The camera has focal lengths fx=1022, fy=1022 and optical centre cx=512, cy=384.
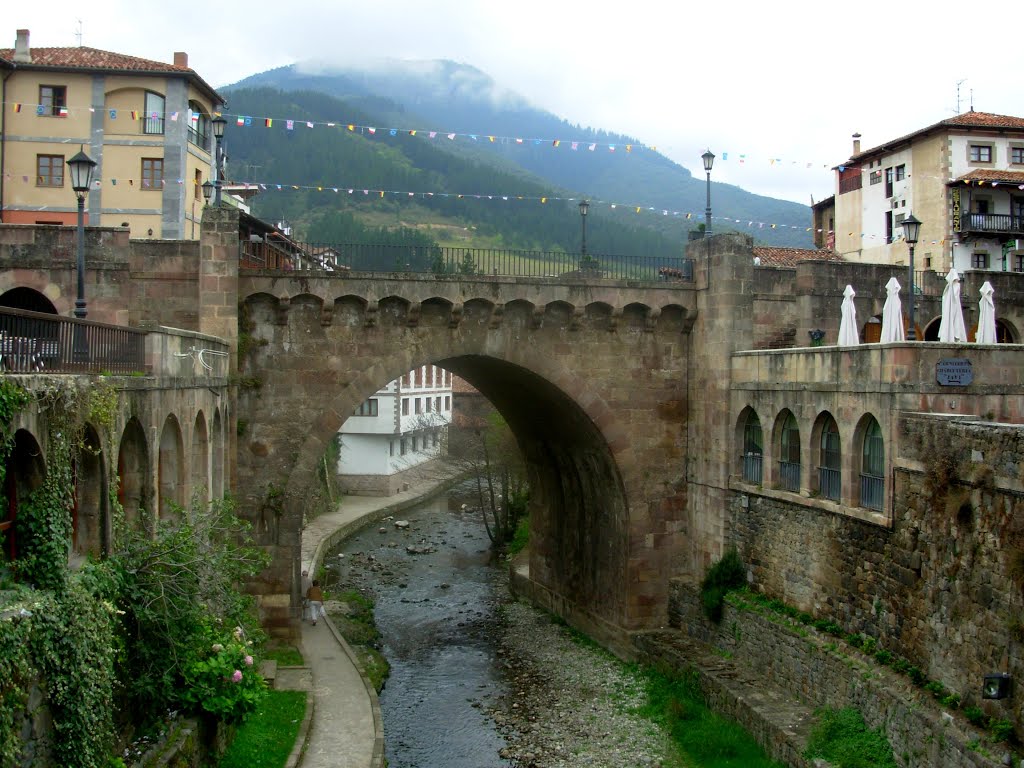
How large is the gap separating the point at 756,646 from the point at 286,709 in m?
9.88

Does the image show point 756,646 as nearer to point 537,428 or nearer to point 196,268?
point 537,428

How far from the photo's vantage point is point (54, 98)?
134ft

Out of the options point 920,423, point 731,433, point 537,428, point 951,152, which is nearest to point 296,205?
point 951,152

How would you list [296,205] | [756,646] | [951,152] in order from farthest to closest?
1. [296,205]
2. [951,152]
3. [756,646]

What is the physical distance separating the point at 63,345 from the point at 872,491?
14.0 metres

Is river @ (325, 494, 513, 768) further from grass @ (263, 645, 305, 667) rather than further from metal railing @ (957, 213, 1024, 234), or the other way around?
metal railing @ (957, 213, 1024, 234)

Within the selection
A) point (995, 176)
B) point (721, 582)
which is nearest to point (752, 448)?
point (721, 582)

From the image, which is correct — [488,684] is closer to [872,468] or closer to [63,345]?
[872,468]

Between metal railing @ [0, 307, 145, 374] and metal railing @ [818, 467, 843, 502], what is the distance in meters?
13.1

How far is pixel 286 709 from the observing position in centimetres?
2000

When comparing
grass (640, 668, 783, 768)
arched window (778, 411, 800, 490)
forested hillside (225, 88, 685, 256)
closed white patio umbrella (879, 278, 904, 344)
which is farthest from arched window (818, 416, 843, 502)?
forested hillside (225, 88, 685, 256)

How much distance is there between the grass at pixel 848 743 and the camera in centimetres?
1659

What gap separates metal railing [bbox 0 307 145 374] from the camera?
12461 mm

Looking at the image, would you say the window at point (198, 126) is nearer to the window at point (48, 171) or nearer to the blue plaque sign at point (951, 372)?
the window at point (48, 171)
